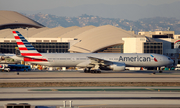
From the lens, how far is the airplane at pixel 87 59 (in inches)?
1973

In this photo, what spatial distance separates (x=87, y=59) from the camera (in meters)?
51.8

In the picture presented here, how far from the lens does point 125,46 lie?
81.8 meters

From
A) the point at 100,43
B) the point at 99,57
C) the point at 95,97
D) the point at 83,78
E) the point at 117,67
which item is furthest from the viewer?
the point at 100,43

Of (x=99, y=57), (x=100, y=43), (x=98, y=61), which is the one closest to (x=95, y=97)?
(x=98, y=61)

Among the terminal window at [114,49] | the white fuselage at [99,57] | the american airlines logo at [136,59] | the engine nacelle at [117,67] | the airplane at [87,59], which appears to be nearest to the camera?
the engine nacelle at [117,67]

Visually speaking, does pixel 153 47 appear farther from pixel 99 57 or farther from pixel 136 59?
pixel 99 57

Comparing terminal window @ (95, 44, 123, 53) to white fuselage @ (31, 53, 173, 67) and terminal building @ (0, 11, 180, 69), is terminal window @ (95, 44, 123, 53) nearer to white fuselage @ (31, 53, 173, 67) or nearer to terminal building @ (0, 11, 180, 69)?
terminal building @ (0, 11, 180, 69)

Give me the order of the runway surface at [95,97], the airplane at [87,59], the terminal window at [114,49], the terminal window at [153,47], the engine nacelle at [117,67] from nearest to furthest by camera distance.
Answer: the runway surface at [95,97]
the engine nacelle at [117,67]
the airplane at [87,59]
the terminal window at [153,47]
the terminal window at [114,49]

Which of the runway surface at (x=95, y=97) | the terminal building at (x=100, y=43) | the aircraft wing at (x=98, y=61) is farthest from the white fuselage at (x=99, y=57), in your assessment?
the terminal building at (x=100, y=43)

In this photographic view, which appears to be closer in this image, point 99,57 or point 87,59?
point 87,59

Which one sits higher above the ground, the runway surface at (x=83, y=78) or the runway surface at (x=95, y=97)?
the runway surface at (x=83, y=78)

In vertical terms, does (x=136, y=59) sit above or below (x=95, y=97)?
above

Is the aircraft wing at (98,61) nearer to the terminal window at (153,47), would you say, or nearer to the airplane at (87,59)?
the airplane at (87,59)

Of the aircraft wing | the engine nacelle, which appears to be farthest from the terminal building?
the engine nacelle
